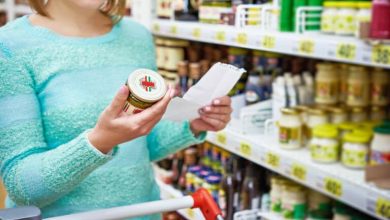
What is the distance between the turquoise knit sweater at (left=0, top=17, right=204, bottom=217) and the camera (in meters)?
1.29

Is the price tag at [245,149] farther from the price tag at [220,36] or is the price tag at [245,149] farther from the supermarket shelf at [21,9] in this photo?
the supermarket shelf at [21,9]

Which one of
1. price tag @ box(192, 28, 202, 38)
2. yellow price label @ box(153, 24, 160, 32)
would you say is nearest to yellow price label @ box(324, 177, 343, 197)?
price tag @ box(192, 28, 202, 38)

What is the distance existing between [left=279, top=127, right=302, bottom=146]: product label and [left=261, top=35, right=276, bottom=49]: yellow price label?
12.1 inches

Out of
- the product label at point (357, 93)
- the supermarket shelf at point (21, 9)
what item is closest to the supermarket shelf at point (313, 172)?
the product label at point (357, 93)

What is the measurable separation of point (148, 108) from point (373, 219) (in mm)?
1110

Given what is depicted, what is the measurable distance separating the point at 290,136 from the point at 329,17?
0.45 m

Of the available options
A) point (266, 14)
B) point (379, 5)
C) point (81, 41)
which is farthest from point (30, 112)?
point (266, 14)

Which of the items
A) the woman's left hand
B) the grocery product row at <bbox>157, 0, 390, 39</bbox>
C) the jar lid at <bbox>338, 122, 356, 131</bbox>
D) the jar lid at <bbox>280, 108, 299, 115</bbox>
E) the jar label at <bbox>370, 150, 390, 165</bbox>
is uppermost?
the grocery product row at <bbox>157, 0, 390, 39</bbox>

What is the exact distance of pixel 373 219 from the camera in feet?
6.53

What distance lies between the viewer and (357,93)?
2066 mm

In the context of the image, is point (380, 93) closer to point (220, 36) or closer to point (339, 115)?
point (339, 115)

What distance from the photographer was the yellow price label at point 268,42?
2008 mm

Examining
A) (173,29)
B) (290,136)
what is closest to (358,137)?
(290,136)

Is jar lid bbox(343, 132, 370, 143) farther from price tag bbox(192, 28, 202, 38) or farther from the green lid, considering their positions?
price tag bbox(192, 28, 202, 38)
